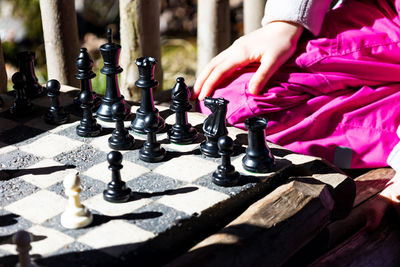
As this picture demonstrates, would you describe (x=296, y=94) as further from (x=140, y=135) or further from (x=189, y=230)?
(x=189, y=230)

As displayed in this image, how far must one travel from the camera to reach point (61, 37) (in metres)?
2.81

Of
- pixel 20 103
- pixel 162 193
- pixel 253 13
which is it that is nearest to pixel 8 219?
pixel 162 193

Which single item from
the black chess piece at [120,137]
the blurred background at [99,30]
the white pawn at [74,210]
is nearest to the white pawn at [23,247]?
the white pawn at [74,210]

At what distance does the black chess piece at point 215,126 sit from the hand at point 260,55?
32cm

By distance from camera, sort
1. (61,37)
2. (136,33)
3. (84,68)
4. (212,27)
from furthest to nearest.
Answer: (212,27) < (136,33) < (61,37) < (84,68)

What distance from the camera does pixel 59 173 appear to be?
186cm

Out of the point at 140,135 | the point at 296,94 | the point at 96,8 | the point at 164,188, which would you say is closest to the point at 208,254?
the point at 164,188

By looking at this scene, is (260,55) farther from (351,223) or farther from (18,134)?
(18,134)

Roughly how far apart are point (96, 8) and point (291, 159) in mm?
3434

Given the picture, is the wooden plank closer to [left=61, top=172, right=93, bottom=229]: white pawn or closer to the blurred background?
A: [left=61, top=172, right=93, bottom=229]: white pawn

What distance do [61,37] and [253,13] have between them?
1.09 m

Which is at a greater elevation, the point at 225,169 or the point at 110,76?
the point at 110,76

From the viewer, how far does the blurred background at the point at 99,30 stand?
4.59 m

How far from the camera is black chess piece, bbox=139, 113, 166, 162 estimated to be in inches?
75.4
